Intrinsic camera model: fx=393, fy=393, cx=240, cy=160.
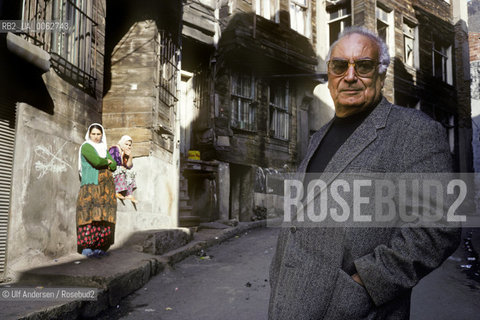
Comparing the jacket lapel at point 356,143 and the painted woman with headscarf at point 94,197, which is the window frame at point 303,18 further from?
the jacket lapel at point 356,143

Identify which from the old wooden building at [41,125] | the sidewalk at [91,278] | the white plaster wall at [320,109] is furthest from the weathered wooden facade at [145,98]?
the white plaster wall at [320,109]

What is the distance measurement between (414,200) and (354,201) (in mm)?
216

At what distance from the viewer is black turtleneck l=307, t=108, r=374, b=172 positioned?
1804 millimetres

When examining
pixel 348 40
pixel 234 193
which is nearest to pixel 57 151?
pixel 348 40

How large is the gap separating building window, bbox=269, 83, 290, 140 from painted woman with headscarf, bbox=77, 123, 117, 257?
30.6 feet

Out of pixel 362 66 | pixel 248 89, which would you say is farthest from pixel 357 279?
pixel 248 89

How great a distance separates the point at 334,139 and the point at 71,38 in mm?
6061

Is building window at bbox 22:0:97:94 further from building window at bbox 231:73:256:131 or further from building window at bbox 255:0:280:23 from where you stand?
building window at bbox 255:0:280:23

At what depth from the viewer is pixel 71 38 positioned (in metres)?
6.59

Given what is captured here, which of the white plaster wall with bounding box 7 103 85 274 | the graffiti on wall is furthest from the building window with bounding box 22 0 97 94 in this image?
the graffiti on wall

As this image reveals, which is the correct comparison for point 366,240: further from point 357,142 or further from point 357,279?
point 357,142

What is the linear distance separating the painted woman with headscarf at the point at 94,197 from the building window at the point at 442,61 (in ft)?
60.3

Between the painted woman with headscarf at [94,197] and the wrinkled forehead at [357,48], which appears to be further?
the painted woman with headscarf at [94,197]

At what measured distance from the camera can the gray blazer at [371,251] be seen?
1.41m
